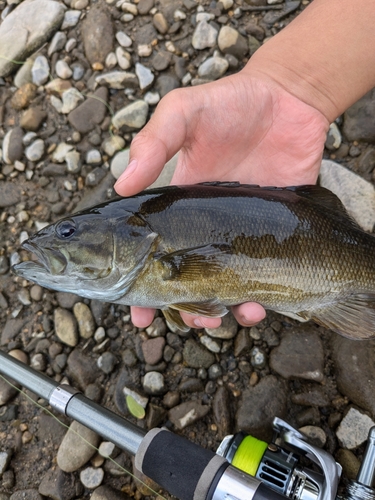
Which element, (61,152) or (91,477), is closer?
(91,477)

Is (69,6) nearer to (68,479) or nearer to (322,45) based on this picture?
(322,45)

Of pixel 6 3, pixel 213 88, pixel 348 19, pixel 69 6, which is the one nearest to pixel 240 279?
pixel 213 88

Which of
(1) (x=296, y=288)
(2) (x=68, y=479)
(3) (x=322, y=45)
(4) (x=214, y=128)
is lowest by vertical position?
(2) (x=68, y=479)

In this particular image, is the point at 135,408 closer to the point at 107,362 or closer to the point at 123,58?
the point at 107,362

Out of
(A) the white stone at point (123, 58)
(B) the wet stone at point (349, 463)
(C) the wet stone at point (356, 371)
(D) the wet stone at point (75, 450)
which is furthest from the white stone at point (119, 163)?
(B) the wet stone at point (349, 463)

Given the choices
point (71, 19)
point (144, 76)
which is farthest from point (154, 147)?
point (71, 19)

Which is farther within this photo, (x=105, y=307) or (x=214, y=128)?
(x=105, y=307)
